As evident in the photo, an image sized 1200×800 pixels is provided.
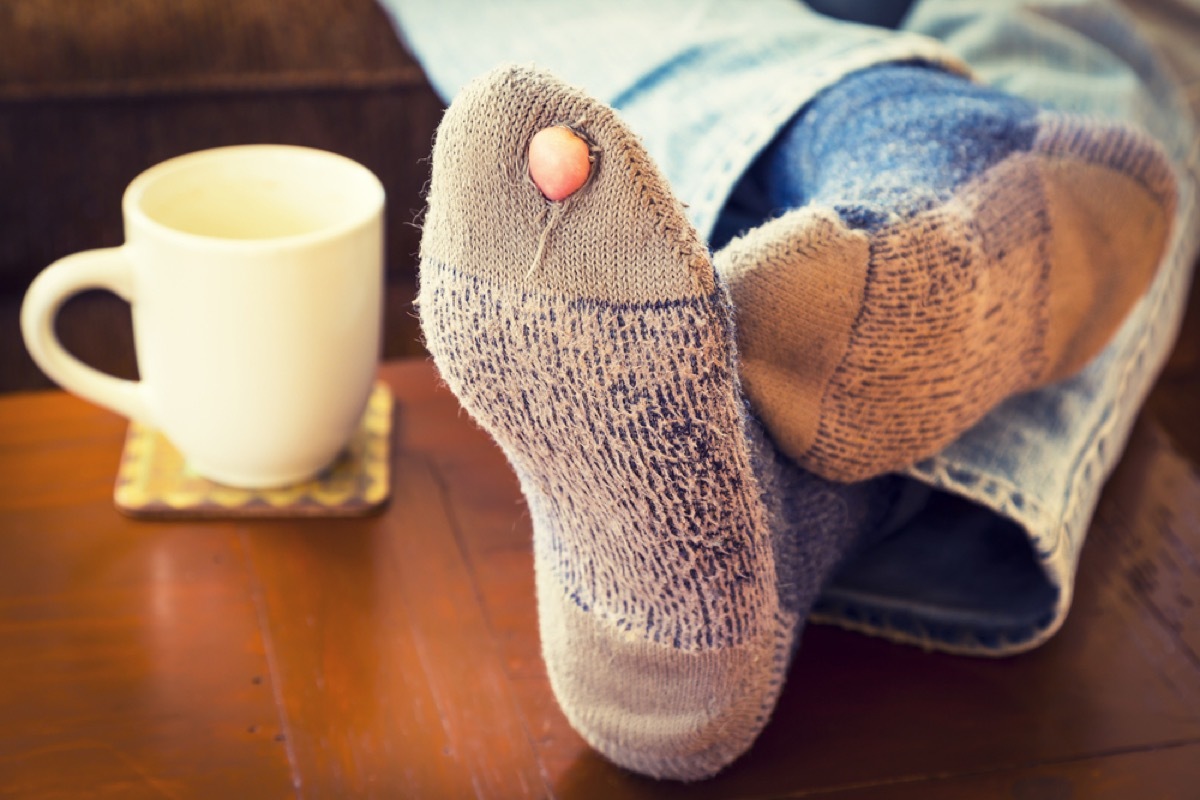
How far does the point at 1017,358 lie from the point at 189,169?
0.29 m

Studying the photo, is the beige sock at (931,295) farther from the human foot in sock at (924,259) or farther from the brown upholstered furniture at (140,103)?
the brown upholstered furniture at (140,103)

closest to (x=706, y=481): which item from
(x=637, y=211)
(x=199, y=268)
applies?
(x=637, y=211)

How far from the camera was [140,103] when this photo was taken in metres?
0.70

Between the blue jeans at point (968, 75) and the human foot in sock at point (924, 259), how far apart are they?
0.06 ft

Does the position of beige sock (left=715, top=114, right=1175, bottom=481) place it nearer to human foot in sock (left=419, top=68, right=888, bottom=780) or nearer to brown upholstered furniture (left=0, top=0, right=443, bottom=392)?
human foot in sock (left=419, top=68, right=888, bottom=780)

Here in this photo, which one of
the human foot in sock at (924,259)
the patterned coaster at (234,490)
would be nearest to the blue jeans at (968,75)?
the human foot in sock at (924,259)

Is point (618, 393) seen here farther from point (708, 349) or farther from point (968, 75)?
point (968, 75)

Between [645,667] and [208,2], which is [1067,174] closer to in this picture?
[645,667]

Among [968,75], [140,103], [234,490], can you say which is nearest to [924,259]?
[968,75]

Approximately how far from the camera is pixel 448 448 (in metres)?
0.43

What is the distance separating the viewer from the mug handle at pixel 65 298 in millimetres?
382

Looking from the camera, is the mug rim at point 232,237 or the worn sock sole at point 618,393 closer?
the worn sock sole at point 618,393

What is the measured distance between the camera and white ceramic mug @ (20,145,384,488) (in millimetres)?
362

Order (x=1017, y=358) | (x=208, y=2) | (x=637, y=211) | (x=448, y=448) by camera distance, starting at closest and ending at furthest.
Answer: (x=637, y=211) < (x=1017, y=358) < (x=448, y=448) < (x=208, y=2)
